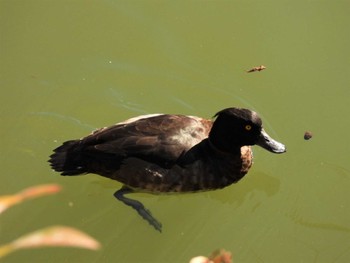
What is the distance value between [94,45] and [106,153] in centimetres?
189

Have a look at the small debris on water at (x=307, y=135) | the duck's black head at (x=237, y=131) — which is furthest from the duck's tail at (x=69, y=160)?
the small debris on water at (x=307, y=135)

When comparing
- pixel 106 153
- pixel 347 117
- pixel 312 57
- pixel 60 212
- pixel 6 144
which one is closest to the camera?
pixel 106 153

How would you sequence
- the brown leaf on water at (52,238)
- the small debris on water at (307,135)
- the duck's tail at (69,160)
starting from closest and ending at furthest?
the brown leaf on water at (52,238), the duck's tail at (69,160), the small debris on water at (307,135)

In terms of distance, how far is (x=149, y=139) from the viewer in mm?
4352

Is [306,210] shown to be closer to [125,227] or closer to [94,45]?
[125,227]

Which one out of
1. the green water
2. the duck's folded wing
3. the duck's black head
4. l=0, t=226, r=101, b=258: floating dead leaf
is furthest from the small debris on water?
l=0, t=226, r=101, b=258: floating dead leaf

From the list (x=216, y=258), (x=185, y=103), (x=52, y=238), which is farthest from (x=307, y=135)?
(x=52, y=238)

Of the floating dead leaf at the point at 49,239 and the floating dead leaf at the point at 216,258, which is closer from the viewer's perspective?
the floating dead leaf at the point at 49,239

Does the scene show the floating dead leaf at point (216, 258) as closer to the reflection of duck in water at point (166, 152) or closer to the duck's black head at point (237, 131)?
the reflection of duck in water at point (166, 152)

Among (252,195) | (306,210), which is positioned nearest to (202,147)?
(252,195)

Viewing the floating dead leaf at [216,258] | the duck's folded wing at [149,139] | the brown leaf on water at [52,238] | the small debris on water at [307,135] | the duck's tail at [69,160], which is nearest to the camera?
the brown leaf on water at [52,238]

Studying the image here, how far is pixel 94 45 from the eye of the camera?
5863 mm

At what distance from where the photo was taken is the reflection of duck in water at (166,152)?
14.3 ft

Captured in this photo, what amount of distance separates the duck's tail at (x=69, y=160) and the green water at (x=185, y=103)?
337 millimetres
